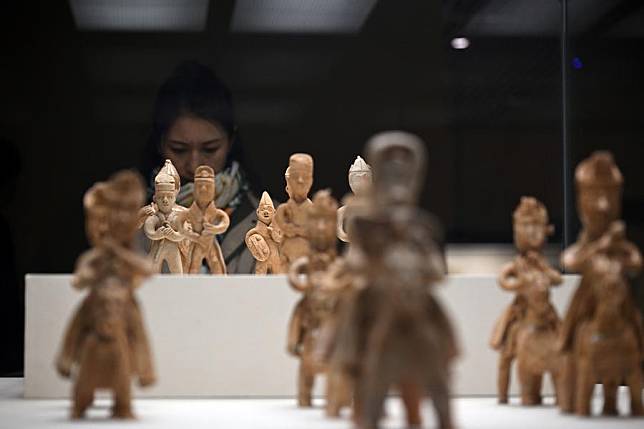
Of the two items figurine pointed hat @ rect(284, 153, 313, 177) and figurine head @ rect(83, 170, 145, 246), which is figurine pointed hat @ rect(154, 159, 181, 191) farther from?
figurine head @ rect(83, 170, 145, 246)

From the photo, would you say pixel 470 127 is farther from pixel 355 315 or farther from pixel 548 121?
pixel 355 315

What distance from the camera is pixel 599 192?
3256mm

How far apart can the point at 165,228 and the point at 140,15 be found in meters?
1.51

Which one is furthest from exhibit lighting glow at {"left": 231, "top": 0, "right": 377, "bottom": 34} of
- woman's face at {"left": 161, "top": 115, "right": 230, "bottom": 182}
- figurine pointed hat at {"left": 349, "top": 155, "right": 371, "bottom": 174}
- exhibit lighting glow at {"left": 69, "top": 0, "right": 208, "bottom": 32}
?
figurine pointed hat at {"left": 349, "top": 155, "right": 371, "bottom": 174}

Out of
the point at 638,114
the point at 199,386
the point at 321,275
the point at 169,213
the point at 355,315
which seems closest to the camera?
the point at 355,315

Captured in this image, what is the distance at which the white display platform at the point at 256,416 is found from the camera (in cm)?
308

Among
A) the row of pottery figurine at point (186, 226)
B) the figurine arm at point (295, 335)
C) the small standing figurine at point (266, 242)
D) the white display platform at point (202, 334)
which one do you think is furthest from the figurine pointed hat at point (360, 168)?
the figurine arm at point (295, 335)

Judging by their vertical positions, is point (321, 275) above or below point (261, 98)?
below

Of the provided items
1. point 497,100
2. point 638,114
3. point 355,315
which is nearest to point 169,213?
point 497,100

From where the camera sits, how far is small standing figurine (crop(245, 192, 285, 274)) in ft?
17.7

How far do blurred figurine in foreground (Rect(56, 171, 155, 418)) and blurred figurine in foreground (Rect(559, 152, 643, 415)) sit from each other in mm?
1271

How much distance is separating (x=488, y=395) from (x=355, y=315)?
148 centimetres

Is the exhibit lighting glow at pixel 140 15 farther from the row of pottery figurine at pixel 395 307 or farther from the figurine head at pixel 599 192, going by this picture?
the figurine head at pixel 599 192

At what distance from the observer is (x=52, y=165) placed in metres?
6.10
